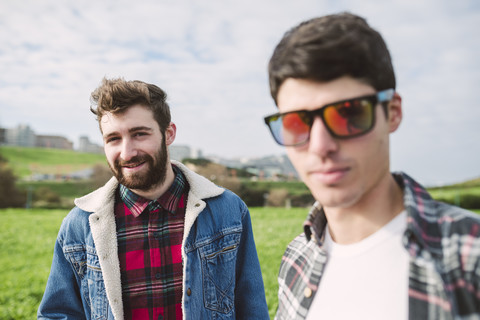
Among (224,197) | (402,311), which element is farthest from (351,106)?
(224,197)

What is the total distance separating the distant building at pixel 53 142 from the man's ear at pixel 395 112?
475ft

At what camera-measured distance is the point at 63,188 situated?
4766 centimetres

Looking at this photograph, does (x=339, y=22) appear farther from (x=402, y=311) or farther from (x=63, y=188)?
(x=63, y=188)

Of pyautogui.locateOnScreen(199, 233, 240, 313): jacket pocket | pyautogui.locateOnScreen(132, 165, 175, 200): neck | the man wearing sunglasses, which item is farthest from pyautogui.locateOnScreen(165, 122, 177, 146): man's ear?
the man wearing sunglasses

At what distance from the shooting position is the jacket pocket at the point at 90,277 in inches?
121

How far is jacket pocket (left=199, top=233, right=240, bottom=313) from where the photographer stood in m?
3.18

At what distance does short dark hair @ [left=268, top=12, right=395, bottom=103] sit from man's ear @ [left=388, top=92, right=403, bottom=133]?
0.07 m

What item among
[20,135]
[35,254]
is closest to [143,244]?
[35,254]

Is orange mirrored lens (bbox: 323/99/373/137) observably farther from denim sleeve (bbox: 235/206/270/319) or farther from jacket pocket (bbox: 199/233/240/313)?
denim sleeve (bbox: 235/206/270/319)

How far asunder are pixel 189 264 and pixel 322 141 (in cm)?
197

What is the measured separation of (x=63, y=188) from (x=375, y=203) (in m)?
52.5

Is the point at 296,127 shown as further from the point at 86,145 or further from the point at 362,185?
the point at 86,145

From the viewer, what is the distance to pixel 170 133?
364 cm

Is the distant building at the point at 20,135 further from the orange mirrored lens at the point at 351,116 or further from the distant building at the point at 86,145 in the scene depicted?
the orange mirrored lens at the point at 351,116
